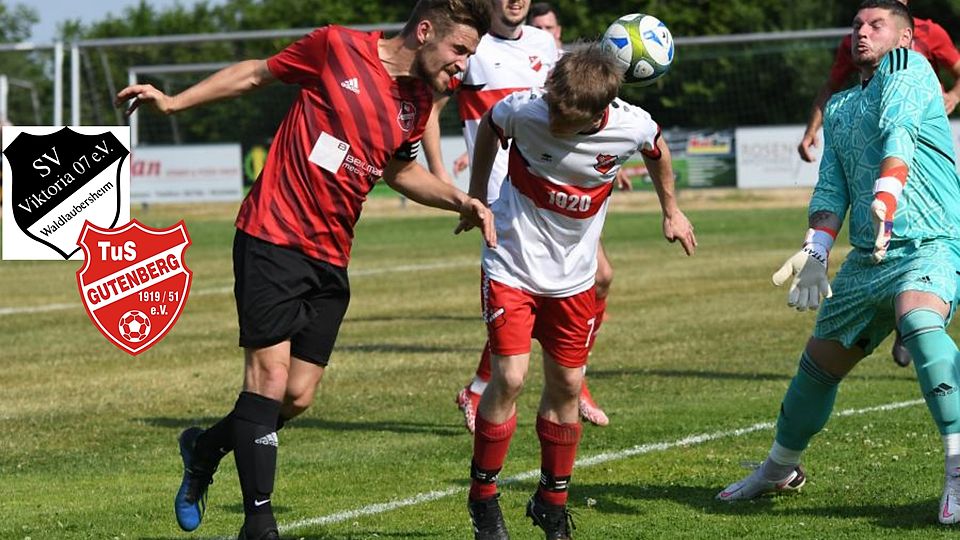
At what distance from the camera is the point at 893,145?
239 inches

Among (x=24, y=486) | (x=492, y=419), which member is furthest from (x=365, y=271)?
(x=492, y=419)

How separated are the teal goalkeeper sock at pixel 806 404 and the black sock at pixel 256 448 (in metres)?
2.29

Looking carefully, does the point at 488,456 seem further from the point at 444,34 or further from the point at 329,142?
the point at 444,34

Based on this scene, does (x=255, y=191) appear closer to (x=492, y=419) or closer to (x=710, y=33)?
(x=492, y=419)

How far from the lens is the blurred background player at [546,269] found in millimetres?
5992

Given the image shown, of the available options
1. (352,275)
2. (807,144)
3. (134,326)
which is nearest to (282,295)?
(134,326)

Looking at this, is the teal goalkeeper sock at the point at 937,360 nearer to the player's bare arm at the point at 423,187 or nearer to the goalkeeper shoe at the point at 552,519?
the goalkeeper shoe at the point at 552,519

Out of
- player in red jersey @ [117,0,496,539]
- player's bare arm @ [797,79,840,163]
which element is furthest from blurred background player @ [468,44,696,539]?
player's bare arm @ [797,79,840,163]

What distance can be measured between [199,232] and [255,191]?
23554 mm

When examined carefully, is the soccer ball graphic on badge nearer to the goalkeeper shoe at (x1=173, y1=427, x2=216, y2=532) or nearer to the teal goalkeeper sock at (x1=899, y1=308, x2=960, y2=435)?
the goalkeeper shoe at (x1=173, y1=427, x2=216, y2=532)

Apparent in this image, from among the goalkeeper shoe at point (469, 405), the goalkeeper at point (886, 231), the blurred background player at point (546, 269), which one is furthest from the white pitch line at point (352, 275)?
the goalkeeper at point (886, 231)

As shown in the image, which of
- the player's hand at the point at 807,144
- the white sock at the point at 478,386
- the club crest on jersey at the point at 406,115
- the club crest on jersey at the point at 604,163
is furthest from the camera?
the player's hand at the point at 807,144

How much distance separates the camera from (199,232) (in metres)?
29.1

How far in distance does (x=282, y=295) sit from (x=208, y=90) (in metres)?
0.85
